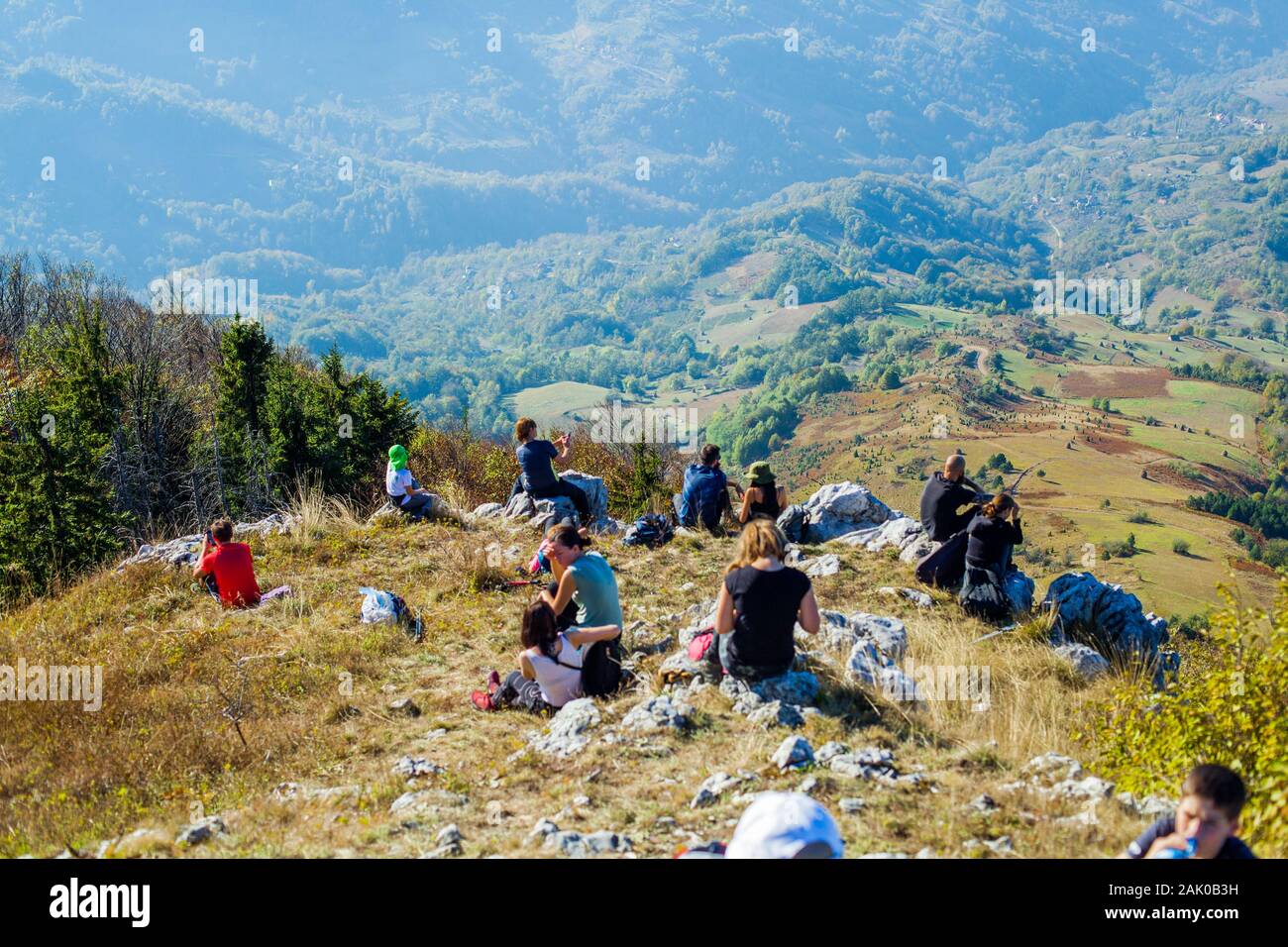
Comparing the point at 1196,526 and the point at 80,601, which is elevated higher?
the point at 80,601

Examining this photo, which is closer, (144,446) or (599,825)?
(599,825)

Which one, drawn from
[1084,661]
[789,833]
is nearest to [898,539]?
[1084,661]

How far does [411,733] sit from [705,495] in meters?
7.20

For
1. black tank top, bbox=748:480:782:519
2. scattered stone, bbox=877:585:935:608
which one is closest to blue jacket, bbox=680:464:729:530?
black tank top, bbox=748:480:782:519

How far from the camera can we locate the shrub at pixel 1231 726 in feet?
16.5

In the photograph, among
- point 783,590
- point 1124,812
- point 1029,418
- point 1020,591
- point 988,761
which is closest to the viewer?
point 1124,812

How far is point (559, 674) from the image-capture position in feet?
26.4

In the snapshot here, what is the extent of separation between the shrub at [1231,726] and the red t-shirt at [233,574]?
993 centimetres

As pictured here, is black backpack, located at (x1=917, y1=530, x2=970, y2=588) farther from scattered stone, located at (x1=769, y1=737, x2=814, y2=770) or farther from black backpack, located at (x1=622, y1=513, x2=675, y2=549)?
scattered stone, located at (x1=769, y1=737, x2=814, y2=770)

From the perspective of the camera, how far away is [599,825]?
5.62m

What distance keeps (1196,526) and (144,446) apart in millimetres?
132886

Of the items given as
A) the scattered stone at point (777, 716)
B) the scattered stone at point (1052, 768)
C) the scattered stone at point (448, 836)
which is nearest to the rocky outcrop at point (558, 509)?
the scattered stone at point (777, 716)
